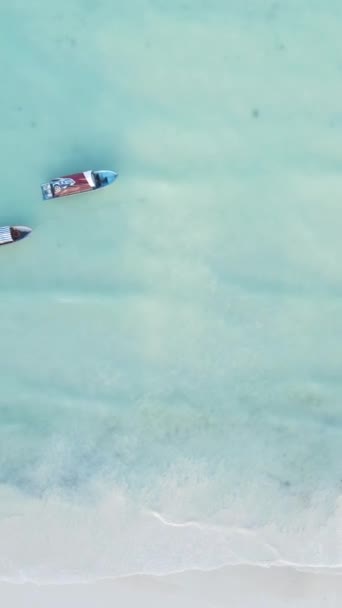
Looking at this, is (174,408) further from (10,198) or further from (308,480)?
(10,198)

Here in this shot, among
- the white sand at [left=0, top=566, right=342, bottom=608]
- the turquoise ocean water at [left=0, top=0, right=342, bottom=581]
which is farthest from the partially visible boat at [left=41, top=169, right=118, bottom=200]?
the white sand at [left=0, top=566, right=342, bottom=608]

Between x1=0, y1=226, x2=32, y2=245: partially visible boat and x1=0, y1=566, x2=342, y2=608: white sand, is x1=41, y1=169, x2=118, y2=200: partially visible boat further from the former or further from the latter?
x1=0, y1=566, x2=342, y2=608: white sand

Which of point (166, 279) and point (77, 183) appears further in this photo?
point (166, 279)

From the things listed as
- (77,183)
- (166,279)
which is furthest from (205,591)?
(77,183)

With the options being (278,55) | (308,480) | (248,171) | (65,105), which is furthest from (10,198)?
(308,480)

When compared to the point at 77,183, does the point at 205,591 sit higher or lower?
lower

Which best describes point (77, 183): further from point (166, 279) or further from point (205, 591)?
point (205, 591)

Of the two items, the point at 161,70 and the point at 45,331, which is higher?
the point at 161,70
